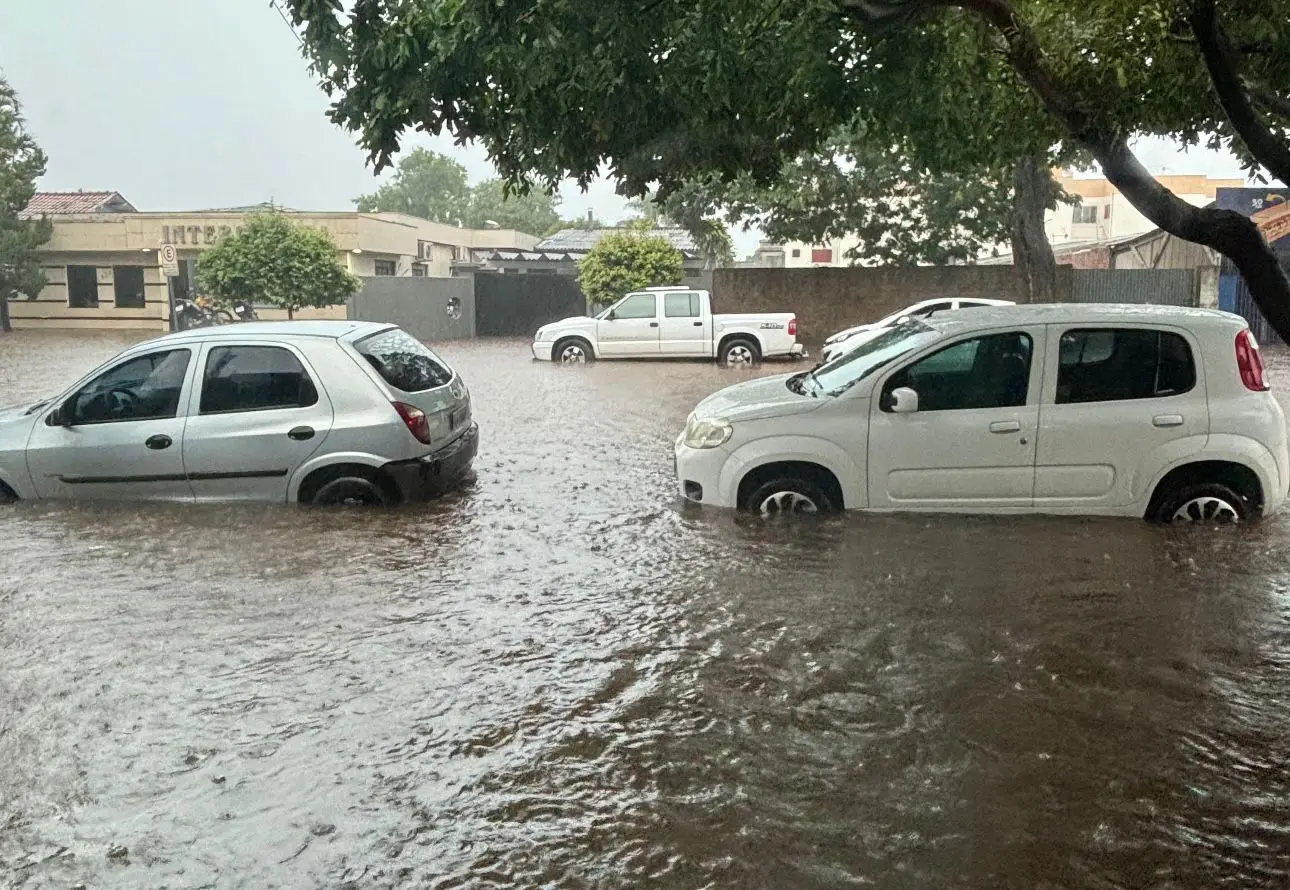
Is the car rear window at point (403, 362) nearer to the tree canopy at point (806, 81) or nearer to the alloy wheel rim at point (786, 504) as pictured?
the tree canopy at point (806, 81)

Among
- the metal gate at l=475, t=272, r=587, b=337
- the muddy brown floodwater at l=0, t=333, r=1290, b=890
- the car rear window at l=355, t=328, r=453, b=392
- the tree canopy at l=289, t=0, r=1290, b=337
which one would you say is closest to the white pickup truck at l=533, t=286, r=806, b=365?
the metal gate at l=475, t=272, r=587, b=337

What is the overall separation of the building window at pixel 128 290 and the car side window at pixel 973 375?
33929mm

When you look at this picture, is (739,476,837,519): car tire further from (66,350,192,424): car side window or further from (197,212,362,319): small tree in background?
(197,212,362,319): small tree in background

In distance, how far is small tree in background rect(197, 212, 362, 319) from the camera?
2703 cm

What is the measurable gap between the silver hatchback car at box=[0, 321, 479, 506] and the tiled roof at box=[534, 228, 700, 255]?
99.6 ft

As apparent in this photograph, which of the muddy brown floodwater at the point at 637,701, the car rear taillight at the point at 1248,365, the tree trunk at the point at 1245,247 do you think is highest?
the tree trunk at the point at 1245,247

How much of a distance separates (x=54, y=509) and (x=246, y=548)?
1963mm

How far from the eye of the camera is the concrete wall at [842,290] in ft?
85.5

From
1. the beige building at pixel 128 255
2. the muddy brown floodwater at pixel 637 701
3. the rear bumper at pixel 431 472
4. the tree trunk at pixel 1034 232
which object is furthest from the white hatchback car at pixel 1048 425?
the beige building at pixel 128 255

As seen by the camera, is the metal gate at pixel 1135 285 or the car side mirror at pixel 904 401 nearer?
the car side mirror at pixel 904 401

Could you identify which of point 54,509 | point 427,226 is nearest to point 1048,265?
point 54,509

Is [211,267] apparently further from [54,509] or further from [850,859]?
[850,859]

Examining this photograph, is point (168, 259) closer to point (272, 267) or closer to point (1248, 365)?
point (272, 267)

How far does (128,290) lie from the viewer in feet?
121
